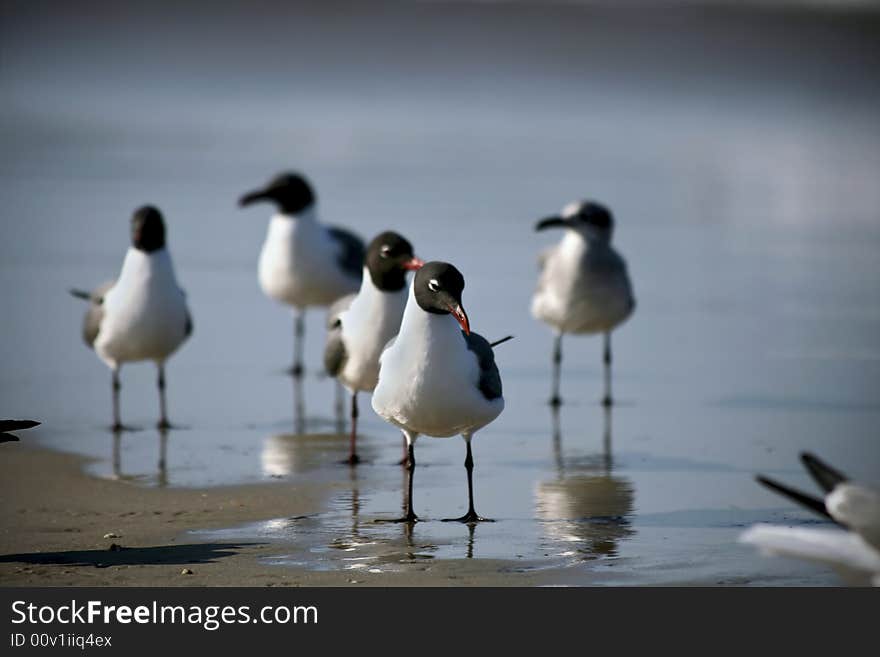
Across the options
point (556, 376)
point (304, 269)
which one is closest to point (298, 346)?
point (304, 269)

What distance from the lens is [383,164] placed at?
866 inches

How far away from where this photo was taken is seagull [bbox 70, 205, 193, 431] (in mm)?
9516

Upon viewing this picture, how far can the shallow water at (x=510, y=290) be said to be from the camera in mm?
7641

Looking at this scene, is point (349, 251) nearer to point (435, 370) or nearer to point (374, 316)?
point (374, 316)

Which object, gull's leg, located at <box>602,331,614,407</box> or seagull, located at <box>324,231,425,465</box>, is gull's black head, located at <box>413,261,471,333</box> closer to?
seagull, located at <box>324,231,425,465</box>

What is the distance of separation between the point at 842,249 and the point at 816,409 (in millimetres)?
6666

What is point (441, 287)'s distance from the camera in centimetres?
697

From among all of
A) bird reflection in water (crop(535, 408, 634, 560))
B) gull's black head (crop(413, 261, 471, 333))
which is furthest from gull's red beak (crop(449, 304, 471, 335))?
bird reflection in water (crop(535, 408, 634, 560))

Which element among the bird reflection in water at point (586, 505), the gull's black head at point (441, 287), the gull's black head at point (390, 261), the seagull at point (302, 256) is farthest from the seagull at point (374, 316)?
the seagull at point (302, 256)

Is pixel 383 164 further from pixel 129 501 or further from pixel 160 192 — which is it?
pixel 129 501

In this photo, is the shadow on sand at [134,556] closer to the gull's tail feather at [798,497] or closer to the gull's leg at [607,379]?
the gull's tail feather at [798,497]

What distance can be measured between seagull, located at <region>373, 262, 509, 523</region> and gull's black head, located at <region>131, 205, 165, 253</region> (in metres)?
2.94
